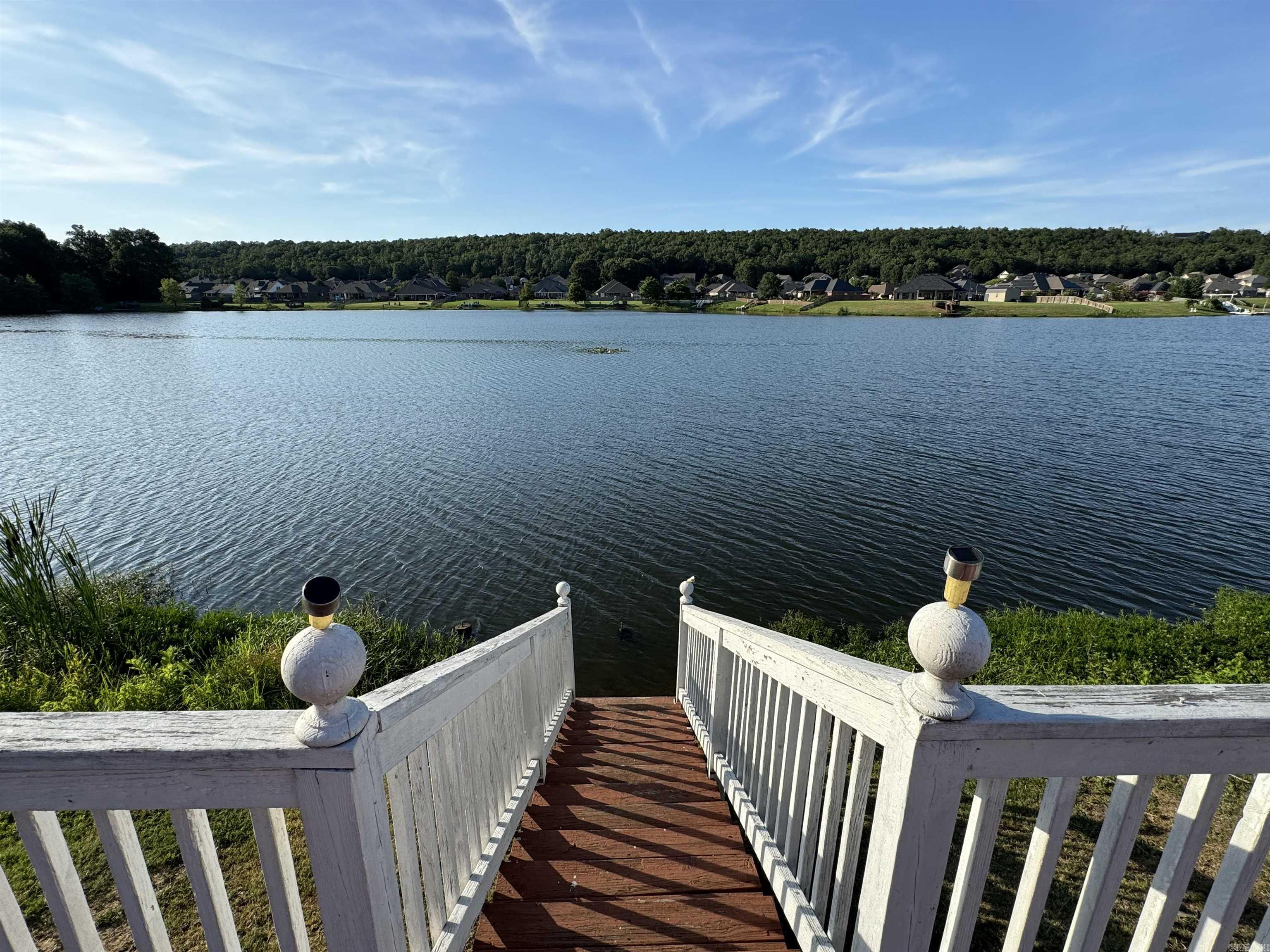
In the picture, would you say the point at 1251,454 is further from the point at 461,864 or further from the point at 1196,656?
the point at 461,864

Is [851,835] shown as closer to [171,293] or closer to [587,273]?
[171,293]

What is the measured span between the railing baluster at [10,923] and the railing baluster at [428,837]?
0.96m

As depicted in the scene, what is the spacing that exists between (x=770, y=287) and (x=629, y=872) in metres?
114

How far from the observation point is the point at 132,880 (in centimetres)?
154

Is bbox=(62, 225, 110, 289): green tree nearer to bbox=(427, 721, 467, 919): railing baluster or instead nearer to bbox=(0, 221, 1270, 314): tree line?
bbox=(0, 221, 1270, 314): tree line

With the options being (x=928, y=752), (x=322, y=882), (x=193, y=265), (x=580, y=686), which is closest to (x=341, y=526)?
(x=580, y=686)

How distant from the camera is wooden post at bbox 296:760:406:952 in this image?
4.91ft

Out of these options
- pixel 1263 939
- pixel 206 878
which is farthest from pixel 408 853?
pixel 1263 939

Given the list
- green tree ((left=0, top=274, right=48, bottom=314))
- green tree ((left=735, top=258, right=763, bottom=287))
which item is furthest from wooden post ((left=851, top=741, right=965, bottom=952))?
green tree ((left=735, top=258, right=763, bottom=287))

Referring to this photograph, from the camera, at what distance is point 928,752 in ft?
5.05

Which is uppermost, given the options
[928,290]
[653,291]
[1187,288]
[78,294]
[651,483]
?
[1187,288]

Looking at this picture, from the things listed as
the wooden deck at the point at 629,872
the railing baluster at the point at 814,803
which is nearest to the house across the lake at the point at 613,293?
the wooden deck at the point at 629,872

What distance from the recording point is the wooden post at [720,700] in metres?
4.16

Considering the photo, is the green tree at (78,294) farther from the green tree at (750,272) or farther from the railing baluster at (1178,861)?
the railing baluster at (1178,861)
